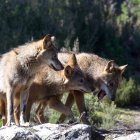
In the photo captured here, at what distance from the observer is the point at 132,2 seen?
28.2m

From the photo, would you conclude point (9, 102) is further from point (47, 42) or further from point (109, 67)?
point (109, 67)

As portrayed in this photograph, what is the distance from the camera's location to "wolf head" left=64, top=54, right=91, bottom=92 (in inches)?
481

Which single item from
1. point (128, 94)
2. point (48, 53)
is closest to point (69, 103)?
point (48, 53)

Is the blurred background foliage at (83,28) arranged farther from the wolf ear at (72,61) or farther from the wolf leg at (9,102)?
the wolf leg at (9,102)

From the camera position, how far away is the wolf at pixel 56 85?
40.0ft

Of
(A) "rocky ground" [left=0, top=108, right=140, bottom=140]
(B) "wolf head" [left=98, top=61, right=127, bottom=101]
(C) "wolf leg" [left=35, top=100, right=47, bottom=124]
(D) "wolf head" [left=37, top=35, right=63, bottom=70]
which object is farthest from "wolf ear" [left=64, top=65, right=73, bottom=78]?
(A) "rocky ground" [left=0, top=108, right=140, bottom=140]

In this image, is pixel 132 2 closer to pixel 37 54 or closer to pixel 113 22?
pixel 113 22

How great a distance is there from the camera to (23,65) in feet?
37.6

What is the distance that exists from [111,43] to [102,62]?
9466mm

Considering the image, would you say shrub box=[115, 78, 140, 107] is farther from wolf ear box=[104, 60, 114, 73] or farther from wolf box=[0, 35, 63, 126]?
wolf box=[0, 35, 63, 126]

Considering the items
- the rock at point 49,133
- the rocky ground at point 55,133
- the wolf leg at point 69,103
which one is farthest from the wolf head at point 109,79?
the rock at point 49,133

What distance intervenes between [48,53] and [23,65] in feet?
1.56

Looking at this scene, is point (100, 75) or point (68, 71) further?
point (100, 75)

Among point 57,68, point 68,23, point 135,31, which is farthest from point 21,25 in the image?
point 57,68
